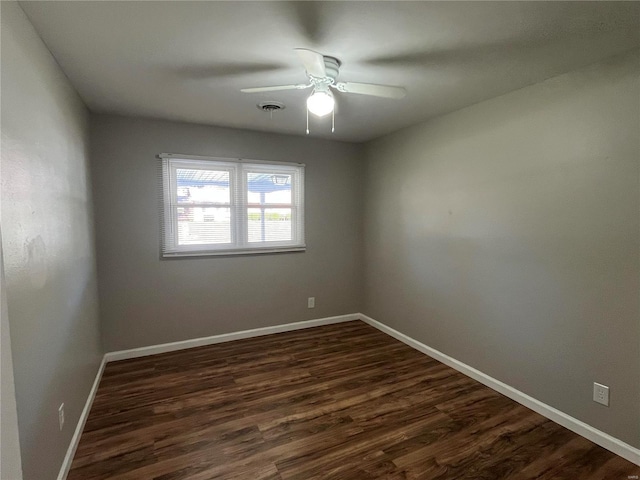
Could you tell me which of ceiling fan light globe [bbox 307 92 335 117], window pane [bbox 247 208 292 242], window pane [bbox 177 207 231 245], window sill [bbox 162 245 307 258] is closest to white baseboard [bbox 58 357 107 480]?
window sill [bbox 162 245 307 258]

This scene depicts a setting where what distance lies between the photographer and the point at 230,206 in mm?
3576

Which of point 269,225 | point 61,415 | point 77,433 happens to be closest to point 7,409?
point 61,415

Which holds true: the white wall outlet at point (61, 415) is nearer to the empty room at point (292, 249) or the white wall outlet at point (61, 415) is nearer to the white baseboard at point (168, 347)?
the empty room at point (292, 249)

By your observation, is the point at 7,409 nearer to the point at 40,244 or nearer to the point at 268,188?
the point at 40,244

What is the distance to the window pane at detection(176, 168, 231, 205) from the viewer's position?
3.36 m

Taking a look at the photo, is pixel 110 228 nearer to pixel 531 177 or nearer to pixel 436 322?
pixel 436 322

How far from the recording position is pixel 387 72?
2.13 metres

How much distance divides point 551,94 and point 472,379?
93.9 inches

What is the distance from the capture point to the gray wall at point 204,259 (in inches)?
122

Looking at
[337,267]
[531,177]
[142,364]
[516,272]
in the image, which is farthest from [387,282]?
[142,364]

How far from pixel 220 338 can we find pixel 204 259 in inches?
37.0

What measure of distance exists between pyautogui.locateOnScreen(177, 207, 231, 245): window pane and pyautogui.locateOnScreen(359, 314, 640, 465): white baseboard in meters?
2.49

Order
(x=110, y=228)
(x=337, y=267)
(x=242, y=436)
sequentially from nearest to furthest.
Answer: (x=242, y=436) → (x=110, y=228) → (x=337, y=267)

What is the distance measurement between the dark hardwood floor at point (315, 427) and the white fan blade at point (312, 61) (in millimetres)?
2263
